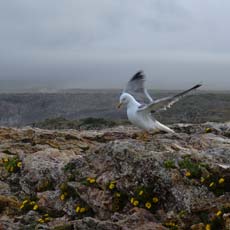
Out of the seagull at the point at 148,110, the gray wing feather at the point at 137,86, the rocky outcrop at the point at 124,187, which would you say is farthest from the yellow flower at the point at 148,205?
the gray wing feather at the point at 137,86

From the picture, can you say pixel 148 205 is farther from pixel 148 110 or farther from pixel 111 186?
pixel 148 110

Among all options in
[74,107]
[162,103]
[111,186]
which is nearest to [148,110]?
[162,103]

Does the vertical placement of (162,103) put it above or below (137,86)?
below

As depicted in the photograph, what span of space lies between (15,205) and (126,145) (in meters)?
3.10

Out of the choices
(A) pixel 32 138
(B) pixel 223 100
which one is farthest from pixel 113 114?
(A) pixel 32 138

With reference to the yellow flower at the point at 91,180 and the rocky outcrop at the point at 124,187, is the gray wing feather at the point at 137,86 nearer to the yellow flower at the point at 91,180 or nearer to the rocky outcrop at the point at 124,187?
the rocky outcrop at the point at 124,187

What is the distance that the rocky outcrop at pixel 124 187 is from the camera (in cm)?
1182

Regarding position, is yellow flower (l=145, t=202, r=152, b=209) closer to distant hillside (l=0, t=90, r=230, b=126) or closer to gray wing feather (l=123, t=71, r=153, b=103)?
gray wing feather (l=123, t=71, r=153, b=103)

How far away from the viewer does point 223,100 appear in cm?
14938

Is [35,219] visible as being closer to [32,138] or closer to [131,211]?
[131,211]

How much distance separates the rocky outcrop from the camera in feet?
38.8

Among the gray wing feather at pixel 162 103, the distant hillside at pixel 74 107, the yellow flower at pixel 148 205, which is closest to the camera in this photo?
the yellow flower at pixel 148 205

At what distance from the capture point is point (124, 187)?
43.7 feet

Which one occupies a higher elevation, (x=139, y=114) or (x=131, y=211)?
(x=139, y=114)
